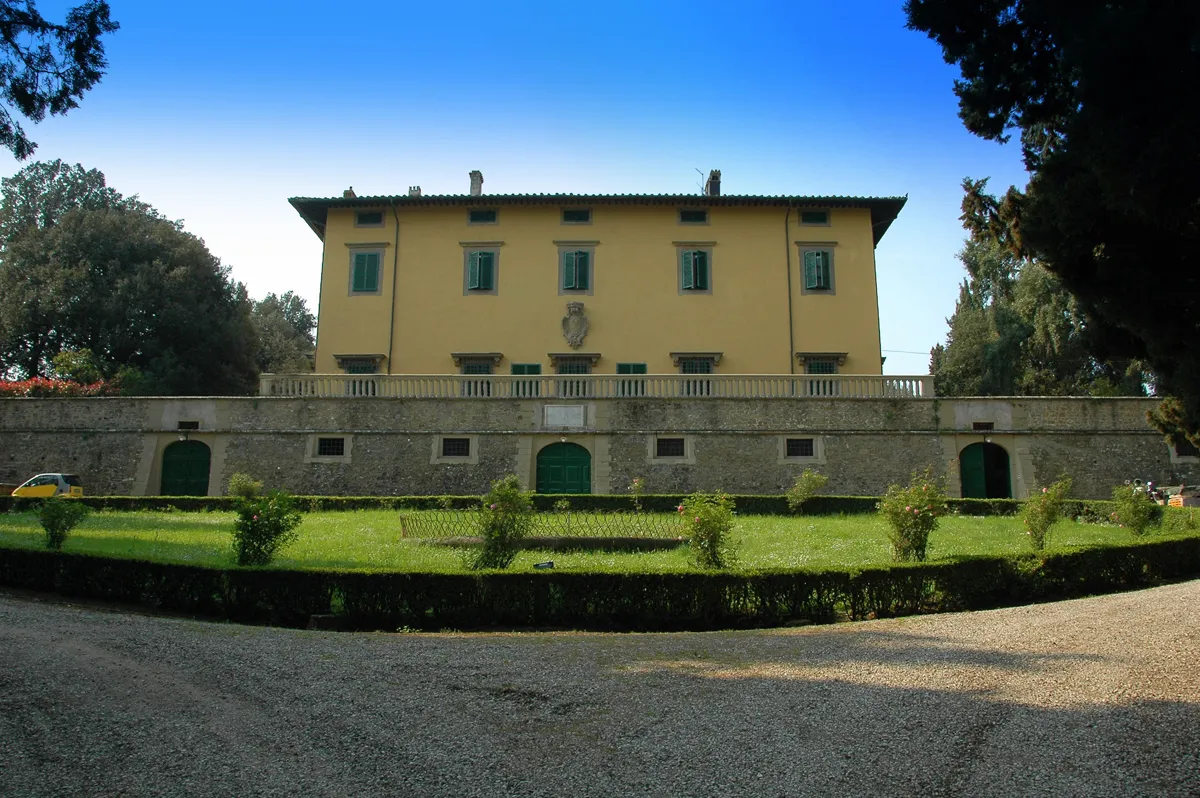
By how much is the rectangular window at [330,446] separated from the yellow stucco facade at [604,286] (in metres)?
5.08

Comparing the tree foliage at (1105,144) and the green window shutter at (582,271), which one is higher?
the green window shutter at (582,271)

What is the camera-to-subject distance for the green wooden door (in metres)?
24.8

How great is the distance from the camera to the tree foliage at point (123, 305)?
37.2 meters

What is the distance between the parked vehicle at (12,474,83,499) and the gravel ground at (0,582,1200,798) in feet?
Answer: 58.9

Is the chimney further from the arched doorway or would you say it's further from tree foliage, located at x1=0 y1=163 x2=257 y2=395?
tree foliage, located at x1=0 y1=163 x2=257 y2=395

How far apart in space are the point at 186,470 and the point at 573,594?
19496 mm

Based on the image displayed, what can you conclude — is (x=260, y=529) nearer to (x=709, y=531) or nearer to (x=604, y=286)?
(x=709, y=531)

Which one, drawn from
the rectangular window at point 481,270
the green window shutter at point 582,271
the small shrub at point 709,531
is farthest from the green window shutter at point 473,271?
the small shrub at point 709,531

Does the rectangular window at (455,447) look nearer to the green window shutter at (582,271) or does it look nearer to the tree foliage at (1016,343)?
the green window shutter at (582,271)

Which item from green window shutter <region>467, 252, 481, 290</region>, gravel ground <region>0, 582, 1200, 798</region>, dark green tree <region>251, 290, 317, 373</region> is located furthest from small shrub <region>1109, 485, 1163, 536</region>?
dark green tree <region>251, 290, 317, 373</region>

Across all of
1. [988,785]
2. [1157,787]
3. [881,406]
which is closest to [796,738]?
[988,785]

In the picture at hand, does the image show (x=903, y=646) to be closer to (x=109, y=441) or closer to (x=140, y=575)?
(x=140, y=575)

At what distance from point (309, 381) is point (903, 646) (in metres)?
21.5

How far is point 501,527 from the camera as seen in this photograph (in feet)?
39.9
